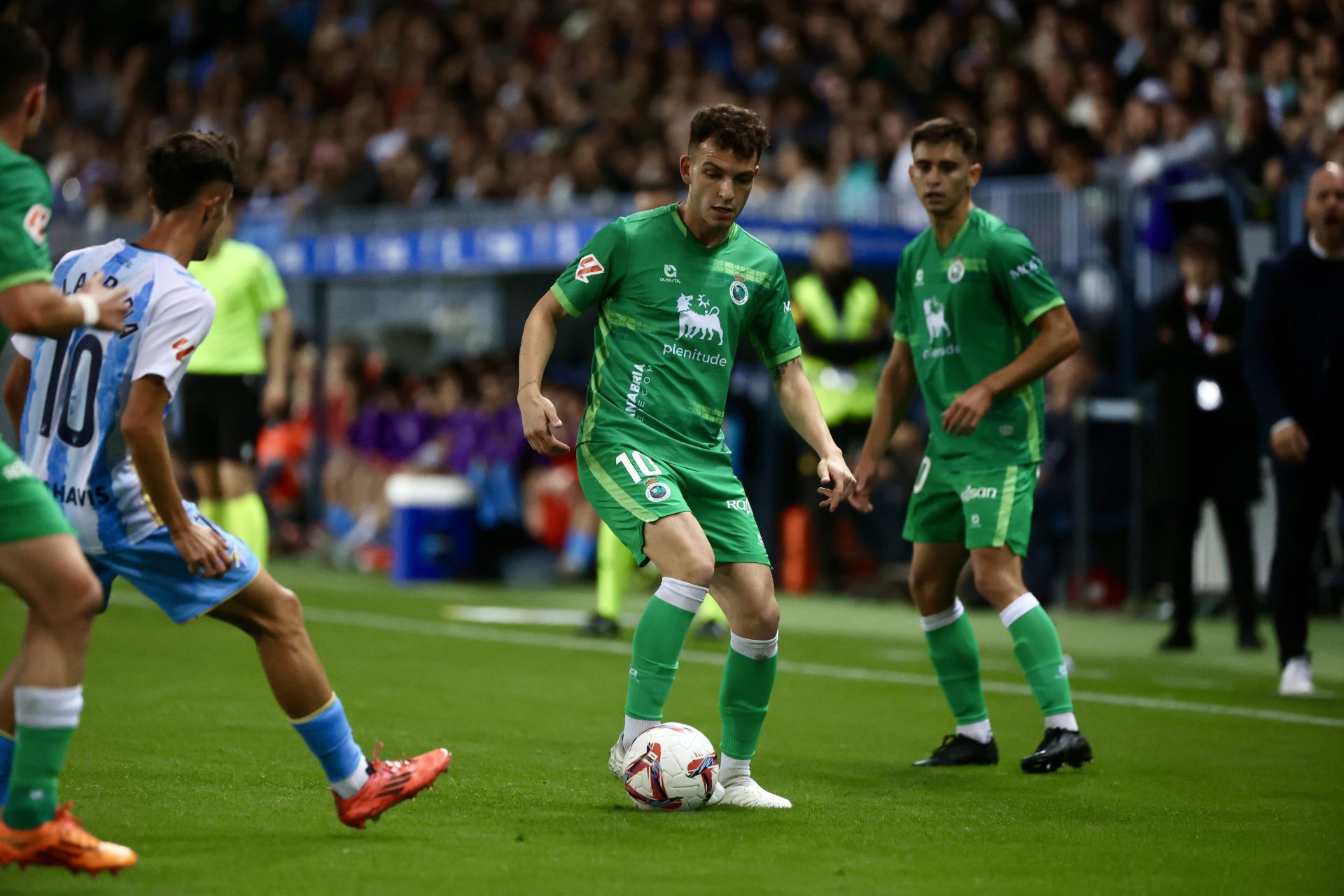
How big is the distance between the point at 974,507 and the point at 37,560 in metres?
3.54

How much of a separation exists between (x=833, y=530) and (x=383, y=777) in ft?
32.0

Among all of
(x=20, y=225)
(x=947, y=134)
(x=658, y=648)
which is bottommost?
(x=658, y=648)

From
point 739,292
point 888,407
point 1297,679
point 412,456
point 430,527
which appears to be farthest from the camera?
point 412,456

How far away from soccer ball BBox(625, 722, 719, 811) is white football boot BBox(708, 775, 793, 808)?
0.17 m

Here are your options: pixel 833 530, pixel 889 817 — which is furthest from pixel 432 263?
pixel 889 817

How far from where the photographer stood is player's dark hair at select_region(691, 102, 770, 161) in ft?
18.2

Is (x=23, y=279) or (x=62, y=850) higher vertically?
(x=23, y=279)

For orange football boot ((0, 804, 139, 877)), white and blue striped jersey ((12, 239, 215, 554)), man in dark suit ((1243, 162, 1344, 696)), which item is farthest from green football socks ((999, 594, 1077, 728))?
orange football boot ((0, 804, 139, 877))

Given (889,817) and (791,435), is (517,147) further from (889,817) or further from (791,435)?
(889,817)

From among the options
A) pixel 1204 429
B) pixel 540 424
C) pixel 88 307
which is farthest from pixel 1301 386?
pixel 88 307

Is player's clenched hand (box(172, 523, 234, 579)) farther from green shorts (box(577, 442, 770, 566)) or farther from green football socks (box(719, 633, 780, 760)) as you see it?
green football socks (box(719, 633, 780, 760))

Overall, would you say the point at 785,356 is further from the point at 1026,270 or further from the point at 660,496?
the point at 1026,270

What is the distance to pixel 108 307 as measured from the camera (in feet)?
13.8

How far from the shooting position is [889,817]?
5.44 meters
